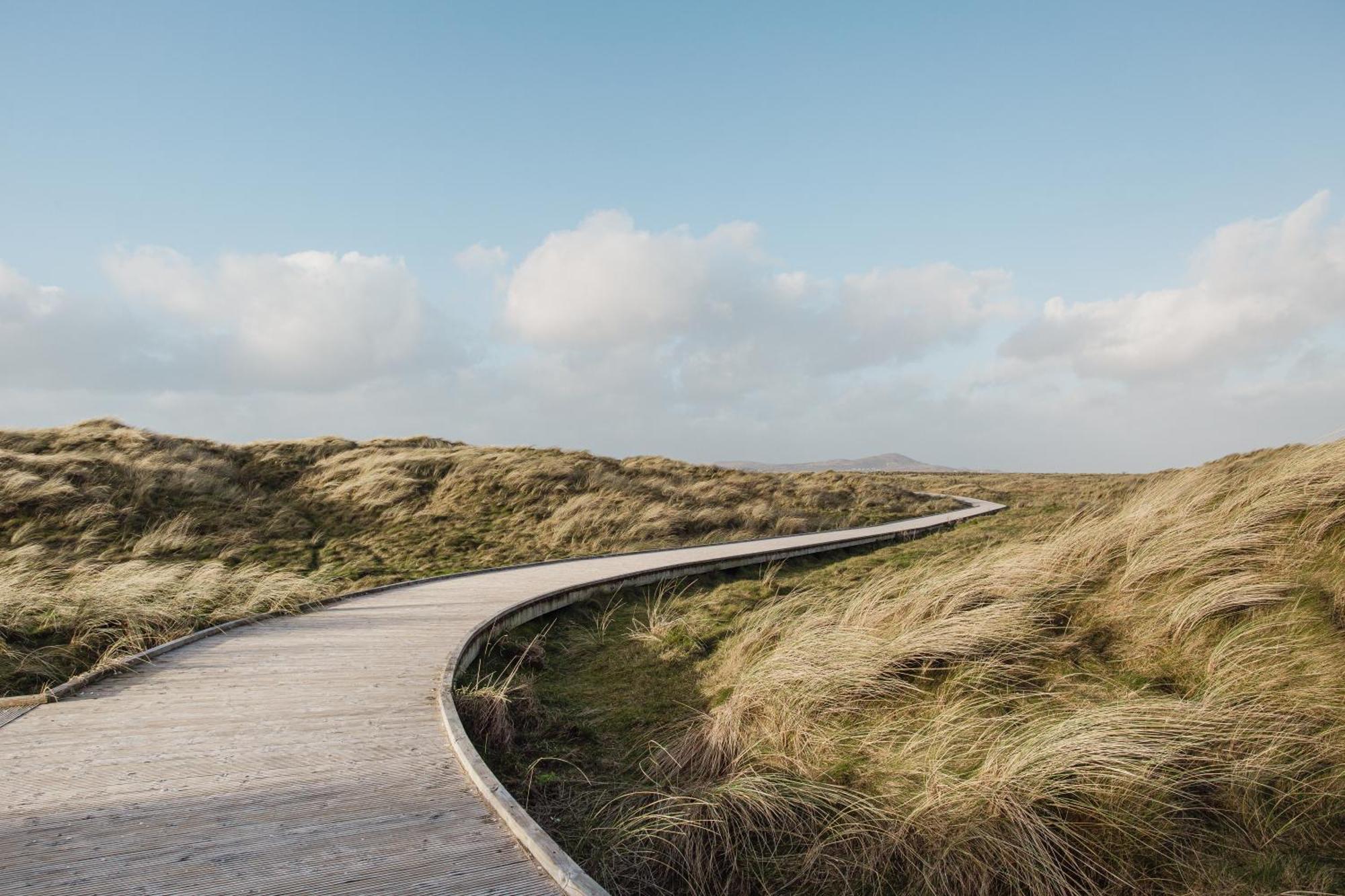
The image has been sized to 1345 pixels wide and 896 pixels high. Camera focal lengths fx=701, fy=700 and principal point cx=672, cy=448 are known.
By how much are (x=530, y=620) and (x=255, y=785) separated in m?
5.42

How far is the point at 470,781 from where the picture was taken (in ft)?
13.1

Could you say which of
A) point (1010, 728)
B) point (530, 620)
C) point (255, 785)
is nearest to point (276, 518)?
point (530, 620)

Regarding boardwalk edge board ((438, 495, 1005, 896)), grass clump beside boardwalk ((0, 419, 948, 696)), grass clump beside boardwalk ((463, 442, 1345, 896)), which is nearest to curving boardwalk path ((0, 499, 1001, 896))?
boardwalk edge board ((438, 495, 1005, 896))

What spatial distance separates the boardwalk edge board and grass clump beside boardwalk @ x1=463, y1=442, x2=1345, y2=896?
0.59 metres

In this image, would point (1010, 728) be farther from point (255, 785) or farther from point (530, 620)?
point (530, 620)

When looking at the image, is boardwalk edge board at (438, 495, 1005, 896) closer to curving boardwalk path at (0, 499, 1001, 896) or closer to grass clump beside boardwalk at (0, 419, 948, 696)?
curving boardwalk path at (0, 499, 1001, 896)

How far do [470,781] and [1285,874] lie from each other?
4.04 meters

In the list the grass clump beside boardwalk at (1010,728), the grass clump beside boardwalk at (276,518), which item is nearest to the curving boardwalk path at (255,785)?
the grass clump beside boardwalk at (1010,728)

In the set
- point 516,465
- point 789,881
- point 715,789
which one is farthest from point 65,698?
point 516,465

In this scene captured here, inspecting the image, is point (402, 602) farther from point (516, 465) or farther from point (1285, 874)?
point (516, 465)

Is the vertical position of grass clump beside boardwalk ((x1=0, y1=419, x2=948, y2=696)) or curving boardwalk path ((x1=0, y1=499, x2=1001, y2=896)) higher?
grass clump beside boardwalk ((x1=0, y1=419, x2=948, y2=696))

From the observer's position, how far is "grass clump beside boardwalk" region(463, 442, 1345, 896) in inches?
141

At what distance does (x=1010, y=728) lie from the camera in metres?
4.61

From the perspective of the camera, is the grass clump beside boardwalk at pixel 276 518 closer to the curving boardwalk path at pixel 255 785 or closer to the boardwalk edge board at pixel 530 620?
the curving boardwalk path at pixel 255 785
